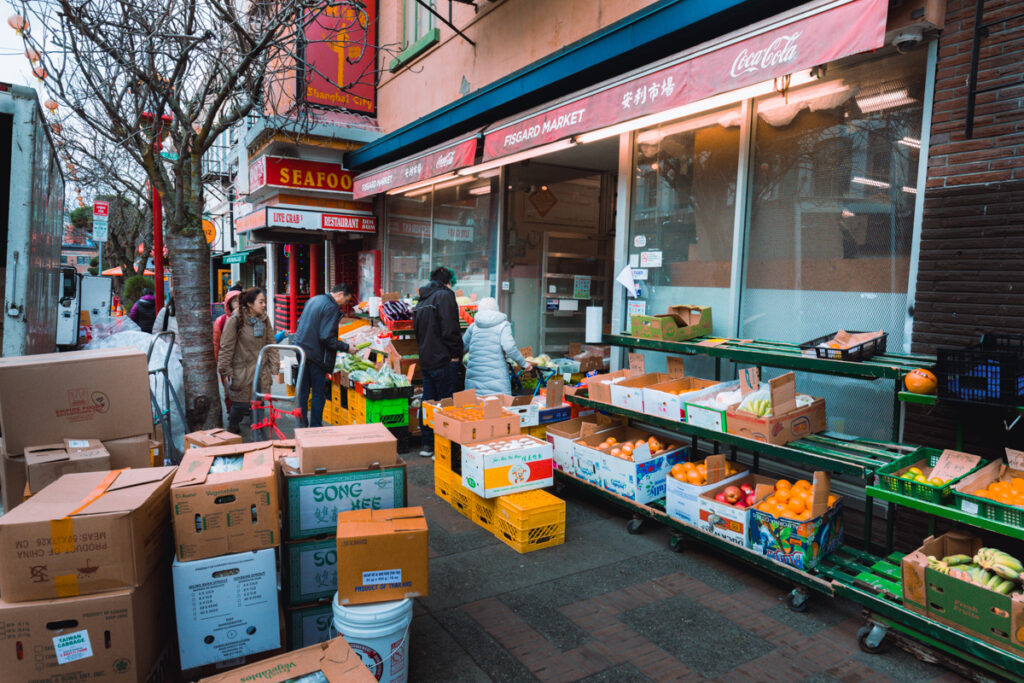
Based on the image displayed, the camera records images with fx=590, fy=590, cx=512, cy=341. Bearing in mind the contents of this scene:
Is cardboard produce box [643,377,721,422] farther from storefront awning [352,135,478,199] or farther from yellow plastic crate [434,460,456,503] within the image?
storefront awning [352,135,478,199]

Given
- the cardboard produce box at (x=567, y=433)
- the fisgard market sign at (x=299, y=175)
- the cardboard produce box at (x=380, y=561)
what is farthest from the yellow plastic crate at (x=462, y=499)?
the fisgard market sign at (x=299, y=175)

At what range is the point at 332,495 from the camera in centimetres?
320

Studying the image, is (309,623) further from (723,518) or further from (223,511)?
(723,518)

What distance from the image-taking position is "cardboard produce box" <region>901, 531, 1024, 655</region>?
2.80m

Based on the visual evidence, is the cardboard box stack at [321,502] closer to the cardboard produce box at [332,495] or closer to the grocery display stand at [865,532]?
the cardboard produce box at [332,495]

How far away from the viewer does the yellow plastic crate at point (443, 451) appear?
17.6ft

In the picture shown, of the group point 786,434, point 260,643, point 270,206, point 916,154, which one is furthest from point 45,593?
point 270,206

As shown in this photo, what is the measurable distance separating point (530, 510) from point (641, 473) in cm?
98

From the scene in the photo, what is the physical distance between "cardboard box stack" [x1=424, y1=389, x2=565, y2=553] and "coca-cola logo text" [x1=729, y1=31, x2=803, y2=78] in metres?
3.17

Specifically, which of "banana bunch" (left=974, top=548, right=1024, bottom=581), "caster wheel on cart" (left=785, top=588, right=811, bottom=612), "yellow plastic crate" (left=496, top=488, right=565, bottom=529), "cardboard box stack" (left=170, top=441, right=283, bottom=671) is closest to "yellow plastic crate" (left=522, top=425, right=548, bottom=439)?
"yellow plastic crate" (left=496, top=488, right=565, bottom=529)

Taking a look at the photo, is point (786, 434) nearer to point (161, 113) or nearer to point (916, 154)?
point (916, 154)

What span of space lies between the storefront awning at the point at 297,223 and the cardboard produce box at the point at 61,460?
7728 millimetres

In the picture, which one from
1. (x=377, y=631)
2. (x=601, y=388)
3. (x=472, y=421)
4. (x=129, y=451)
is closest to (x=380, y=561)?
(x=377, y=631)

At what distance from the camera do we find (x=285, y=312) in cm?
1652
